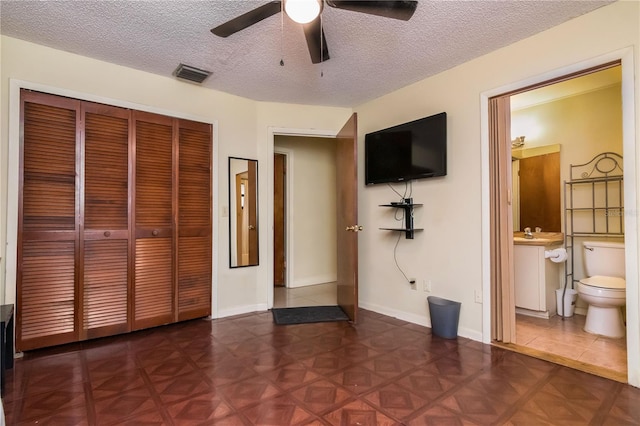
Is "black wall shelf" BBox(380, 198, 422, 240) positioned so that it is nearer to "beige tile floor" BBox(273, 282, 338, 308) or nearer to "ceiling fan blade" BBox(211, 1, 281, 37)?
"beige tile floor" BBox(273, 282, 338, 308)

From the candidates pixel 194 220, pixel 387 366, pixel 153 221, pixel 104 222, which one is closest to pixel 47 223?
pixel 104 222

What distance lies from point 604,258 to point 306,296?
3.23 metres

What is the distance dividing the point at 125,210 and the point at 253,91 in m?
1.72

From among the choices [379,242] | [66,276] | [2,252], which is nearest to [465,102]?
[379,242]

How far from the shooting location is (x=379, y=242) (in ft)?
11.9

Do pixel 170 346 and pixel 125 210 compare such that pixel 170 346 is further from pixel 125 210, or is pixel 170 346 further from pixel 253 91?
pixel 253 91

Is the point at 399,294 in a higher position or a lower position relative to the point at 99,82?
lower

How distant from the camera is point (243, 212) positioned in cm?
362

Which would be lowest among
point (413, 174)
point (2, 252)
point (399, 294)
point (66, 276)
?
point (399, 294)

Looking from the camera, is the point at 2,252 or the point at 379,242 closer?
the point at 2,252

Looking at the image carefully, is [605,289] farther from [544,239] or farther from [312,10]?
[312,10]

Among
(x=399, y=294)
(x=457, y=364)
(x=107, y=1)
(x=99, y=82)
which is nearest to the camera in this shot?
(x=107, y=1)

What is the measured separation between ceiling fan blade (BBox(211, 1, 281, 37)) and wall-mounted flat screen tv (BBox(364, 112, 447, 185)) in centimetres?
180

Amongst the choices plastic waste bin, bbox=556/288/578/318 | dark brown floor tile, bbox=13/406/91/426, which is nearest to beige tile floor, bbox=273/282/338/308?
dark brown floor tile, bbox=13/406/91/426
